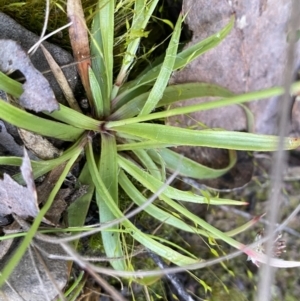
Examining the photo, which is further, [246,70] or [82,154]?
[246,70]

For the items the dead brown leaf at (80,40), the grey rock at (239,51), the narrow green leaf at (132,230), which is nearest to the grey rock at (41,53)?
the dead brown leaf at (80,40)

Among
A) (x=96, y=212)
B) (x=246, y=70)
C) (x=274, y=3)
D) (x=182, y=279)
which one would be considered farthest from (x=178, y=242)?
(x=274, y=3)

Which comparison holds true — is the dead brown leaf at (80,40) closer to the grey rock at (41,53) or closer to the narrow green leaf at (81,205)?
the grey rock at (41,53)

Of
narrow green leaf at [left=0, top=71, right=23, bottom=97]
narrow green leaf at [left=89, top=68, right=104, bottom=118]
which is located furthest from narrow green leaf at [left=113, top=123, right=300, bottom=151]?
narrow green leaf at [left=0, top=71, right=23, bottom=97]

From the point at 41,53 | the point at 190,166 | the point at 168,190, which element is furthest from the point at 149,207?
the point at 41,53

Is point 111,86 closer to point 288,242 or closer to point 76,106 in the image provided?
point 76,106

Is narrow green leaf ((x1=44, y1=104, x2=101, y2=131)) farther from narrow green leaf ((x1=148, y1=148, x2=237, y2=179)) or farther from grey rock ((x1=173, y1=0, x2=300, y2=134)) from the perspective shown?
grey rock ((x1=173, y1=0, x2=300, y2=134))

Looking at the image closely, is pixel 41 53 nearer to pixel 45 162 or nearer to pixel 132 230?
pixel 45 162
